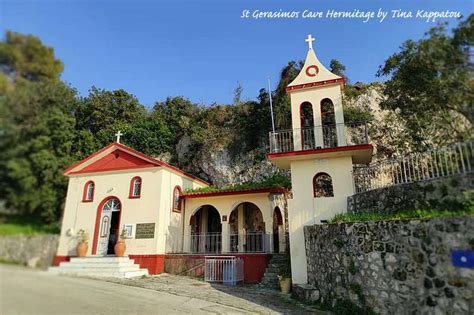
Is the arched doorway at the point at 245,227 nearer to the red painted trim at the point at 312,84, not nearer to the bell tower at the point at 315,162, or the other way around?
the bell tower at the point at 315,162

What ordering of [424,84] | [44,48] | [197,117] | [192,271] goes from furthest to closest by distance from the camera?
[197,117], [192,271], [424,84], [44,48]

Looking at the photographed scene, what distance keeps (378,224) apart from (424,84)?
5.59 meters

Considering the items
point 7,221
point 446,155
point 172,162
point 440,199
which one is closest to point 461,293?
point 440,199

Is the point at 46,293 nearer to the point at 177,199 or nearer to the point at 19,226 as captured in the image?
the point at 19,226

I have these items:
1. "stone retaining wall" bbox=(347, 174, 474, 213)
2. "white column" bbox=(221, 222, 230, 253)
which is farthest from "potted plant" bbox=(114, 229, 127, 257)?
"white column" bbox=(221, 222, 230, 253)

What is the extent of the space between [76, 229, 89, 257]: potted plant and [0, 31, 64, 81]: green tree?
3.26 ft

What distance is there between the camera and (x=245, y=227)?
1902 cm

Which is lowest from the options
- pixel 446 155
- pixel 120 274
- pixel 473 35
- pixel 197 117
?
pixel 120 274

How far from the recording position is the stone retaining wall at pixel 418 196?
252 inches

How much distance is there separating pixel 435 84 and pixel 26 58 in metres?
10.7

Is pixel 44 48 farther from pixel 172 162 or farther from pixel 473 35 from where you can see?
pixel 172 162

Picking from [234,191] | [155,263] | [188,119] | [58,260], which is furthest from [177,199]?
[58,260]

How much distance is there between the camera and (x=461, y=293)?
561 centimetres

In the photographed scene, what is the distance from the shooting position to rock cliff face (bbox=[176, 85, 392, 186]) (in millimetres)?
21547
